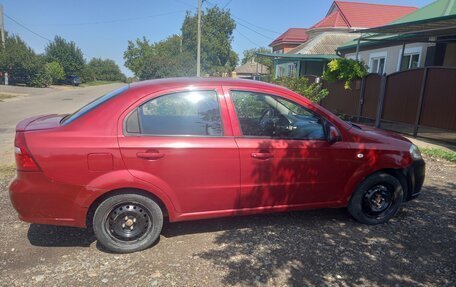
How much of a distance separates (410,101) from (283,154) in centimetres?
764

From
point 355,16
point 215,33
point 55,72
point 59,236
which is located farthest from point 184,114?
point 215,33

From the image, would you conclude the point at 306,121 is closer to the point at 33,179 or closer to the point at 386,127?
the point at 33,179

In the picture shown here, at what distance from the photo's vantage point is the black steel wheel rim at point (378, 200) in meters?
4.08

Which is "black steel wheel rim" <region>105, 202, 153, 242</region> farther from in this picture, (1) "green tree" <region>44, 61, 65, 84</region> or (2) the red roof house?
(1) "green tree" <region>44, 61, 65, 84</region>

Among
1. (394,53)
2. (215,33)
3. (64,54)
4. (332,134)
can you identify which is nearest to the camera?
(332,134)

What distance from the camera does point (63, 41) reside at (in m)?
53.0

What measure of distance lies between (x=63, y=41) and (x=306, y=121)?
2251 inches

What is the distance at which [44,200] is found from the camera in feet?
10.4

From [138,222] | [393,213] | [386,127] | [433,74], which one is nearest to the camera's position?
[138,222]

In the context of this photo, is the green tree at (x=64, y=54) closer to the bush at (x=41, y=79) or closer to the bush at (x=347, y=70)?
the bush at (x=41, y=79)

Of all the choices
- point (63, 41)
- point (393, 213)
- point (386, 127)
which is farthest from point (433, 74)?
point (63, 41)

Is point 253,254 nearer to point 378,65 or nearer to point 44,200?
point 44,200

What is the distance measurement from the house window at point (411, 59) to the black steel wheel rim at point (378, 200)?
39.3 ft

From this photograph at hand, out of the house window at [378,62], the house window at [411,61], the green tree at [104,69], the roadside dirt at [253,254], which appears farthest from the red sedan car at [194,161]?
the green tree at [104,69]
